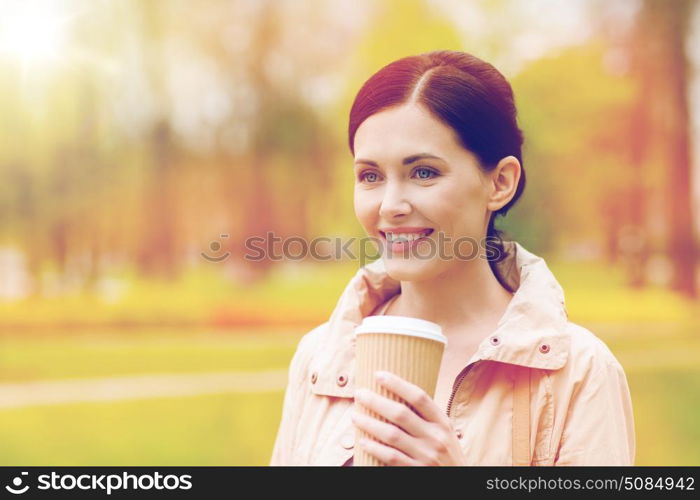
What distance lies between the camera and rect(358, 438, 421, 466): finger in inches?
49.3

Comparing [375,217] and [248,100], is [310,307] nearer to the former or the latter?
[248,100]

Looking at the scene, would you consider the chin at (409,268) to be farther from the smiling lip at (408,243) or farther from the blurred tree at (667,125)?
the blurred tree at (667,125)

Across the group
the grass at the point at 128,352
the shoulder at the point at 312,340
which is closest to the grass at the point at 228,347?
the grass at the point at 128,352

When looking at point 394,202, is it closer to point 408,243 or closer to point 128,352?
point 408,243

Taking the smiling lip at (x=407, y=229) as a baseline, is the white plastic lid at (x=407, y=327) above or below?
below

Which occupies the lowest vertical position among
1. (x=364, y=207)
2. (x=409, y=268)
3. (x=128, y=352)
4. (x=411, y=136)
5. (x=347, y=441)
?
(x=128, y=352)

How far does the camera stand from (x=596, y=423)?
1388 mm

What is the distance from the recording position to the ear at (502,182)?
154 centimetres

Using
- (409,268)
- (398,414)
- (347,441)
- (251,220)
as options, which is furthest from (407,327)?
(251,220)

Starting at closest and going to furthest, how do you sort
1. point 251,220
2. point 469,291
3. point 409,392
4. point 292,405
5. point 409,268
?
point 409,392 → point 409,268 → point 469,291 → point 292,405 → point 251,220

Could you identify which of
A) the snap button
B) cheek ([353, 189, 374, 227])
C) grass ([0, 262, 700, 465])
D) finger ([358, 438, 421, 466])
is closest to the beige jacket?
the snap button

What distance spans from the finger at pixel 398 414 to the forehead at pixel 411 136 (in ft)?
1.56

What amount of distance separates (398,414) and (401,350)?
0.11 meters

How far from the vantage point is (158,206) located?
4438 mm
